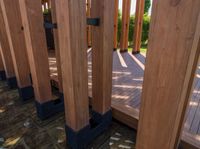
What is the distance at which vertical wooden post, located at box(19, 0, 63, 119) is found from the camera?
59.6 inches

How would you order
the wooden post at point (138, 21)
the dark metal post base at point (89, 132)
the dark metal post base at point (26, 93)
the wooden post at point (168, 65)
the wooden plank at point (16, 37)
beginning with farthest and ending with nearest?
the wooden post at point (138, 21), the dark metal post base at point (26, 93), the wooden plank at point (16, 37), the dark metal post base at point (89, 132), the wooden post at point (168, 65)

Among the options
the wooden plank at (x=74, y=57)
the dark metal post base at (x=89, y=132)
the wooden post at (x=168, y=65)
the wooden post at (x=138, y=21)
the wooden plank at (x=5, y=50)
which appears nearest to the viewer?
the wooden post at (x=168, y=65)

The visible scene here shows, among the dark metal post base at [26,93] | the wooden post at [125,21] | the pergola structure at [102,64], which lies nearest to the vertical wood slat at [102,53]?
the pergola structure at [102,64]

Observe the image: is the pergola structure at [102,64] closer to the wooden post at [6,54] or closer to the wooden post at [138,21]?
the wooden post at [6,54]

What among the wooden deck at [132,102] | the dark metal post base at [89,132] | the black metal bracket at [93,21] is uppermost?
the black metal bracket at [93,21]

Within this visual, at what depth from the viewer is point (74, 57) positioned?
118 centimetres

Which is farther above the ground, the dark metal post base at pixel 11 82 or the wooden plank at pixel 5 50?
the wooden plank at pixel 5 50

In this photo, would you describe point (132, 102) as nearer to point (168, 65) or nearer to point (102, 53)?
point (102, 53)

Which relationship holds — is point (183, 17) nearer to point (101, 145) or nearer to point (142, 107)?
point (142, 107)

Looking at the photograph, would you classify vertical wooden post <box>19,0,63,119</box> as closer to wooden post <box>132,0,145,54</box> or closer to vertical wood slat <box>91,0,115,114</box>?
vertical wood slat <box>91,0,115,114</box>

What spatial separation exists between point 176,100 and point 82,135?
966mm

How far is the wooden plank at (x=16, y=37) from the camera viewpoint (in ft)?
6.30

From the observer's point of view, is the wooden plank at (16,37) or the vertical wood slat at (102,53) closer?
the vertical wood slat at (102,53)

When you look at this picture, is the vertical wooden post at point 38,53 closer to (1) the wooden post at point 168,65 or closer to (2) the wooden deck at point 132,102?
(2) the wooden deck at point 132,102
